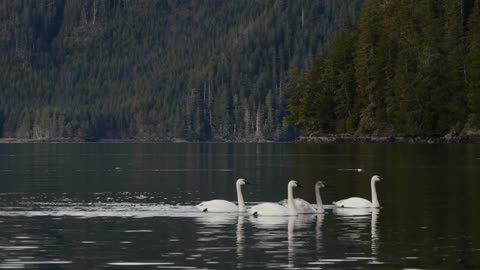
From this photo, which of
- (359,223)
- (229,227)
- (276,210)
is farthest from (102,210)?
(359,223)

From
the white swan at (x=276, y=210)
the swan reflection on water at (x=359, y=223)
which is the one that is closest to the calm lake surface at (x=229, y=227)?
the swan reflection on water at (x=359, y=223)

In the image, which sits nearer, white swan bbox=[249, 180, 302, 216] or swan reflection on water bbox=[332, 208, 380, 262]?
swan reflection on water bbox=[332, 208, 380, 262]

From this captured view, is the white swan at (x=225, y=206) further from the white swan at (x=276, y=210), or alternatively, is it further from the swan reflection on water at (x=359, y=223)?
the swan reflection on water at (x=359, y=223)

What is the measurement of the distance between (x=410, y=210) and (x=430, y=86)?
13397cm

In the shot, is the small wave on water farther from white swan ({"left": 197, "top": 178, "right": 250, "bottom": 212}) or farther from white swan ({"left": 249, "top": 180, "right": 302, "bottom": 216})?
white swan ({"left": 249, "top": 180, "right": 302, "bottom": 216})

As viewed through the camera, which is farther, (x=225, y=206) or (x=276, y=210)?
(x=225, y=206)

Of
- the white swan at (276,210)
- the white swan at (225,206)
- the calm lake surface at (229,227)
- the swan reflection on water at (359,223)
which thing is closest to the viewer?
the calm lake surface at (229,227)

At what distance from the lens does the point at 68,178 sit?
89750mm

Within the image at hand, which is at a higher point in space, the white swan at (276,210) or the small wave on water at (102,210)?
the white swan at (276,210)

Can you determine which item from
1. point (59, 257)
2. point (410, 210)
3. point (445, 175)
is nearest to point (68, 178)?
point (445, 175)

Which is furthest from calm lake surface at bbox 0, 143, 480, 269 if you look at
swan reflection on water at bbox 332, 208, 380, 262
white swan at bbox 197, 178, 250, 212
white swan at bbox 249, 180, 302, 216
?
white swan at bbox 197, 178, 250, 212

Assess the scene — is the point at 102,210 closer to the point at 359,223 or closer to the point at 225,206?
the point at 225,206

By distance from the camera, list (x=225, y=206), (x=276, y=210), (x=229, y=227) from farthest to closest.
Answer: (x=225, y=206)
(x=276, y=210)
(x=229, y=227)

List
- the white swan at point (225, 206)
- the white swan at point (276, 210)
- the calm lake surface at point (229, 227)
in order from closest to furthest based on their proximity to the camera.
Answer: the calm lake surface at point (229, 227) < the white swan at point (276, 210) < the white swan at point (225, 206)
